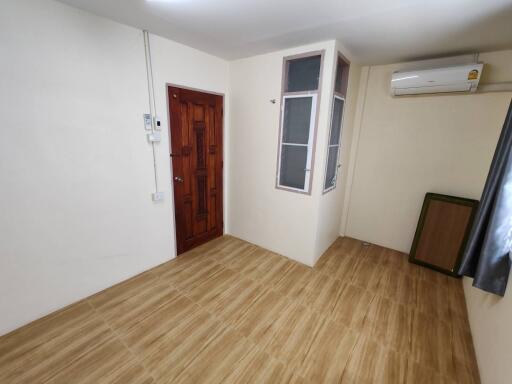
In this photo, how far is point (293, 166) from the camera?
276 cm

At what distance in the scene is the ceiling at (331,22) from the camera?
162cm

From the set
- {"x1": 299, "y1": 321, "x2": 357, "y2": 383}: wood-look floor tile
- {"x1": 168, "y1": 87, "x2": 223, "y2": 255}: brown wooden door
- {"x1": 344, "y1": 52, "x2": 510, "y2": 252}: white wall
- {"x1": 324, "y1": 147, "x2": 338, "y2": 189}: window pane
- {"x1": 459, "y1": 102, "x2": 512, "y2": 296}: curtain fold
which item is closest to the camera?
{"x1": 459, "y1": 102, "x2": 512, "y2": 296}: curtain fold

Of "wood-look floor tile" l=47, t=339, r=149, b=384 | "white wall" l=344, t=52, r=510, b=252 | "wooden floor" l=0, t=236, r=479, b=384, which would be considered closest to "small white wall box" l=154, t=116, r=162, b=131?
"wooden floor" l=0, t=236, r=479, b=384

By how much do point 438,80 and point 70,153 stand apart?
3.65 meters

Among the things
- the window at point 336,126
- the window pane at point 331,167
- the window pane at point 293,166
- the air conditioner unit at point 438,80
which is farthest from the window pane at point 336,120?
the air conditioner unit at point 438,80

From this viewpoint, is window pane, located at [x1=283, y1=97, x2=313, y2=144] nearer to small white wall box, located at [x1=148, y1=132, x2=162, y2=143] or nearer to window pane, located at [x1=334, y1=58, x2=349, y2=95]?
window pane, located at [x1=334, y1=58, x2=349, y2=95]

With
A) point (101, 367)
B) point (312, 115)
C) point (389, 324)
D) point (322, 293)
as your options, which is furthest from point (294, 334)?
point (312, 115)

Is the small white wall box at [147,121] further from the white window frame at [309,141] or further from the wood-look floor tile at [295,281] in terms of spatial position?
the wood-look floor tile at [295,281]

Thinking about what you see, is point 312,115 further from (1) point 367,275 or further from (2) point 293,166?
(1) point 367,275

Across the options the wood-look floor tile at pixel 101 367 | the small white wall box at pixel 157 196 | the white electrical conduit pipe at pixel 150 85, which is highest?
the white electrical conduit pipe at pixel 150 85

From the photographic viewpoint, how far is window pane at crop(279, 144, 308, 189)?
2.67 meters

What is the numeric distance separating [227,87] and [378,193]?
262cm

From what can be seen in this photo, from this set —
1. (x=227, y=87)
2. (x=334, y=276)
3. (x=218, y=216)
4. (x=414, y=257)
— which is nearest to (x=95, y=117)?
(x=227, y=87)

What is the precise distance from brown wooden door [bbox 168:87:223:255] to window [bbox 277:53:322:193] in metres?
0.95
